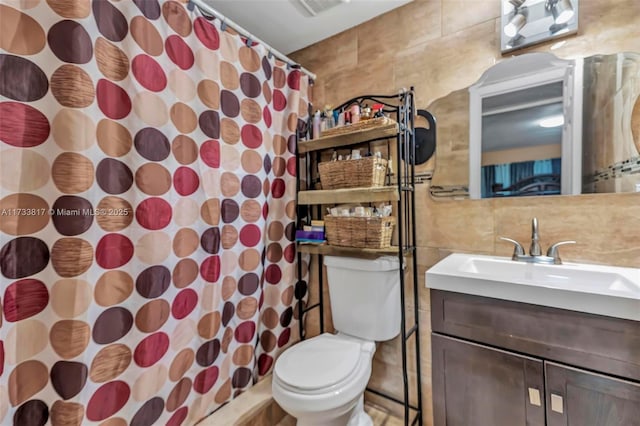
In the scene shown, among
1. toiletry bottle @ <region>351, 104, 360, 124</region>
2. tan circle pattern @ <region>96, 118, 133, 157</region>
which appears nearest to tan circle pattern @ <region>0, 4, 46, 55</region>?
tan circle pattern @ <region>96, 118, 133, 157</region>

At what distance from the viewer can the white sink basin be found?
79 cm

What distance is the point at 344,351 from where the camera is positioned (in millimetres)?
→ 1355

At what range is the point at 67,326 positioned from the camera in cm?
93

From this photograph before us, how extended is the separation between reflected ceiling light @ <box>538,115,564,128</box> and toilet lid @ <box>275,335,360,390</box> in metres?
1.28

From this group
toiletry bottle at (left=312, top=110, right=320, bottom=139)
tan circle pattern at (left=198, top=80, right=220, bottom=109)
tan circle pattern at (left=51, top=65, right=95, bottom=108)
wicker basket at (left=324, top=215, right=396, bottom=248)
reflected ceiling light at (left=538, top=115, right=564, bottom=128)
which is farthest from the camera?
toiletry bottle at (left=312, top=110, right=320, bottom=139)

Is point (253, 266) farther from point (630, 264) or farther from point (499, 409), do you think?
point (630, 264)

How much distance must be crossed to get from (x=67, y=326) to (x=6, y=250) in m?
0.29

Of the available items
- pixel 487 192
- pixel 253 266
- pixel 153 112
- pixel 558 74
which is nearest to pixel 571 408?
pixel 487 192

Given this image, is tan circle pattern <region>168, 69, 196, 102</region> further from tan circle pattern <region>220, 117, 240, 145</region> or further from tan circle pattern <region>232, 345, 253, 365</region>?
tan circle pattern <region>232, 345, 253, 365</region>

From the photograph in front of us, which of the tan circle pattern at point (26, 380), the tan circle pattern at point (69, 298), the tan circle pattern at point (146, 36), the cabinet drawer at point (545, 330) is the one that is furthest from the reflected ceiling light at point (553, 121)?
the tan circle pattern at point (26, 380)

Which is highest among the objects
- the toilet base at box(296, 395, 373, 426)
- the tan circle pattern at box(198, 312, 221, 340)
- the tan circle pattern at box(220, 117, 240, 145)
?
the tan circle pattern at box(220, 117, 240, 145)

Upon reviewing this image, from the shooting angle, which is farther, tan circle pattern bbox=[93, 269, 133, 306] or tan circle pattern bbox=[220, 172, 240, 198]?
tan circle pattern bbox=[220, 172, 240, 198]

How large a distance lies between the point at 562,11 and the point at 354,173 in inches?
41.0

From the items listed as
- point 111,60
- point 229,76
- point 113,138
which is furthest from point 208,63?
point 113,138
